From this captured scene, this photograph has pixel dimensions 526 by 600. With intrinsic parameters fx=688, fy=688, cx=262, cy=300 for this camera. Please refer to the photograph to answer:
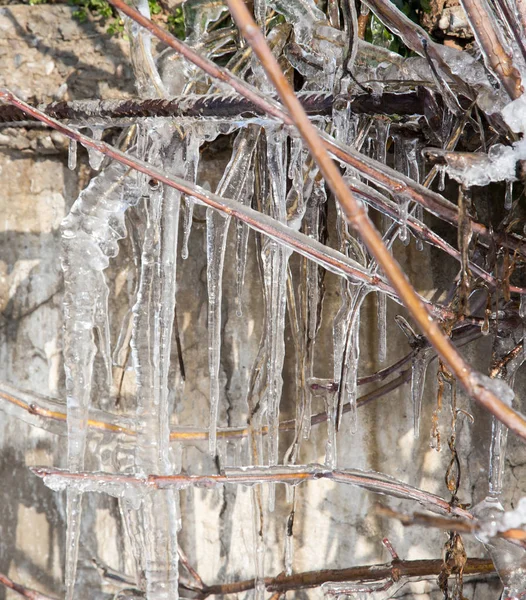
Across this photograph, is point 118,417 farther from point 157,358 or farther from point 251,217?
point 251,217

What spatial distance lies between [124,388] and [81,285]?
0.64 meters

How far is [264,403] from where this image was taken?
192 cm

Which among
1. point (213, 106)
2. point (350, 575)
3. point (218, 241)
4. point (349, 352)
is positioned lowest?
point (350, 575)

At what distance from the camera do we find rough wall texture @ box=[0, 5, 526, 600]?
6.88ft

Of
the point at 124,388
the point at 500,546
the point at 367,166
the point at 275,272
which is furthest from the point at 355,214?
the point at 124,388

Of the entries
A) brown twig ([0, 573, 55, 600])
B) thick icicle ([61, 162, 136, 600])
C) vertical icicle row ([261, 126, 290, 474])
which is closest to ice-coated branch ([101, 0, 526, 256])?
vertical icicle row ([261, 126, 290, 474])

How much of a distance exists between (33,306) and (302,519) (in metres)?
1.08

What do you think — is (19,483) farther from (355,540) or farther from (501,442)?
(501,442)

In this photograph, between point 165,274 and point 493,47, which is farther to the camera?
point 165,274

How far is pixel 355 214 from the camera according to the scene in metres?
0.79

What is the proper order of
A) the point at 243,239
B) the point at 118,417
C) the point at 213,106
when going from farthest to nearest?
the point at 118,417 → the point at 243,239 → the point at 213,106

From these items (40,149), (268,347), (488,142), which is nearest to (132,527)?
(268,347)

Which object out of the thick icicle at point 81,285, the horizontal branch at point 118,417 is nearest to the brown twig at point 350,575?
the horizontal branch at point 118,417

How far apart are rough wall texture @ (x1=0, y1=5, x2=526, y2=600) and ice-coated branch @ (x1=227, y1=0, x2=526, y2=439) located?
48.4 inches
